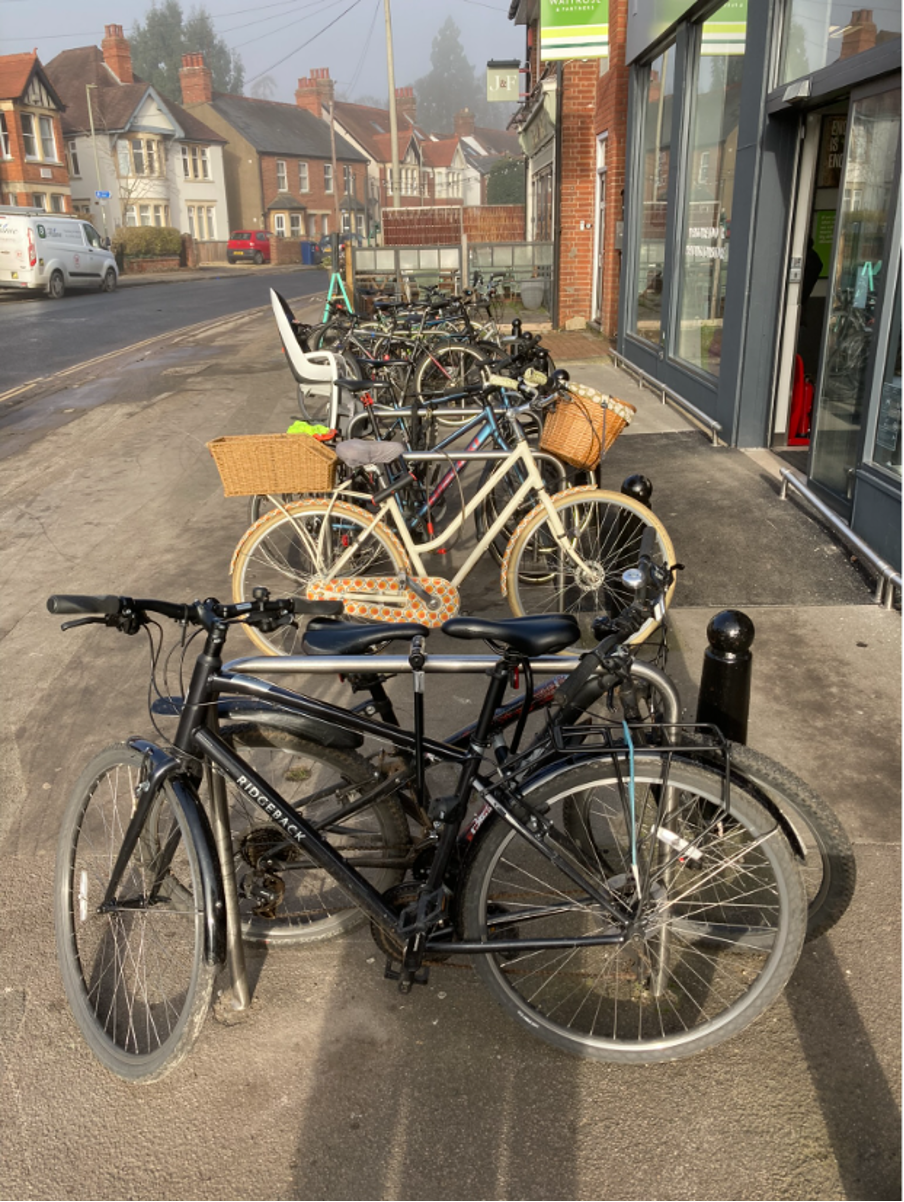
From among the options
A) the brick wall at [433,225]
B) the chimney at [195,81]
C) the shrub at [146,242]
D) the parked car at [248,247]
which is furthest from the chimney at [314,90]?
the brick wall at [433,225]

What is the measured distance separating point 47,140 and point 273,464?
56483mm

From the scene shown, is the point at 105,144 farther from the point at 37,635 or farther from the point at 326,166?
the point at 37,635

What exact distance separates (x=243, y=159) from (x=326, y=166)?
798 cm

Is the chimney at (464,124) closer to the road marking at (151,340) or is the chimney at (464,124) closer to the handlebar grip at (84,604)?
the road marking at (151,340)

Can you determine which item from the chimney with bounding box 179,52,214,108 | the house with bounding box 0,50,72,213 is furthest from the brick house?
the chimney with bounding box 179,52,214,108

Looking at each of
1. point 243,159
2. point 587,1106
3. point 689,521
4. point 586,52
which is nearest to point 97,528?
point 689,521

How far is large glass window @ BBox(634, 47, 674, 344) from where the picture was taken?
1084cm

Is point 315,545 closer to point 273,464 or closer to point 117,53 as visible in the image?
point 273,464

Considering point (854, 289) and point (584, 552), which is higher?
point (854, 289)

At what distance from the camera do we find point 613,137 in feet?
46.0

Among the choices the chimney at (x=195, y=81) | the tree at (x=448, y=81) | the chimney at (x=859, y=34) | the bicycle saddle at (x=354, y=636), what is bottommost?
the bicycle saddle at (x=354, y=636)

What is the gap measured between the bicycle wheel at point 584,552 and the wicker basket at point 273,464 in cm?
104

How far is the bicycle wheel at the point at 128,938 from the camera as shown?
259 centimetres

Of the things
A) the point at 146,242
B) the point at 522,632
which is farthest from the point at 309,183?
the point at 522,632
